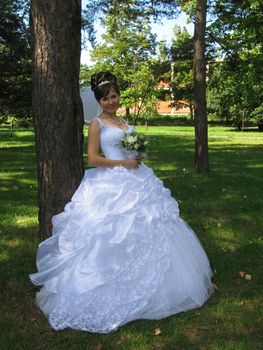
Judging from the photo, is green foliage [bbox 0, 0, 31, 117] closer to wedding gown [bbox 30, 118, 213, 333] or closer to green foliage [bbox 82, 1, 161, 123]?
green foliage [bbox 82, 1, 161, 123]

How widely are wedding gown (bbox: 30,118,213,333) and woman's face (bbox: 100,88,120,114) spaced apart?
19 cm

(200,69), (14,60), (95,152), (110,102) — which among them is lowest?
(95,152)

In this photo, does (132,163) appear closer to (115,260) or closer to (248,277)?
(115,260)

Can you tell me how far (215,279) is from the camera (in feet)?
17.6

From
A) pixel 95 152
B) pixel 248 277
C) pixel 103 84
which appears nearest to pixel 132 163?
pixel 95 152

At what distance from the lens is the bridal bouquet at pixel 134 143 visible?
4746mm

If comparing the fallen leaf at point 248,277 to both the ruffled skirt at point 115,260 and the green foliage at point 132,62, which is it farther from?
the green foliage at point 132,62

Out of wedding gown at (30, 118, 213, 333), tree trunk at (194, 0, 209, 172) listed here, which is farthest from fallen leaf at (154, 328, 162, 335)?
tree trunk at (194, 0, 209, 172)

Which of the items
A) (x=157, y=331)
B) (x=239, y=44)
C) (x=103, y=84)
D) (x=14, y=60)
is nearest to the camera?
(x=157, y=331)

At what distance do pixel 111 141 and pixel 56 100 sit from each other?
0.67m

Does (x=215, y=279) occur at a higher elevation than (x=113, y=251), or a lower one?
lower

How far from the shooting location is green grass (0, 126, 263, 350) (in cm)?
406

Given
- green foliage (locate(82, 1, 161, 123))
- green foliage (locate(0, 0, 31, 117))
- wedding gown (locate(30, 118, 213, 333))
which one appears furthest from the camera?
green foliage (locate(82, 1, 161, 123))

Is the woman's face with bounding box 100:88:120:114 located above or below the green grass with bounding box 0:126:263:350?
above
